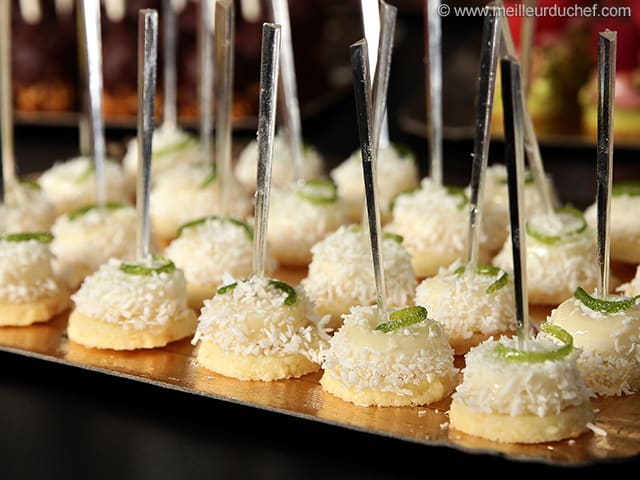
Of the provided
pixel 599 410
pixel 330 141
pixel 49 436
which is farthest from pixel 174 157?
pixel 599 410

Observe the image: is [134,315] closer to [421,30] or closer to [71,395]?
[71,395]

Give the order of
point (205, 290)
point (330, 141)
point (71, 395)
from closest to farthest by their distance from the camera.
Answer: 1. point (71, 395)
2. point (205, 290)
3. point (330, 141)

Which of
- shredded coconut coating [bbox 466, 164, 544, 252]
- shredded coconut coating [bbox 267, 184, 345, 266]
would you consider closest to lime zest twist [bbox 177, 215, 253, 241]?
shredded coconut coating [bbox 267, 184, 345, 266]

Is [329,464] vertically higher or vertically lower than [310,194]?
lower

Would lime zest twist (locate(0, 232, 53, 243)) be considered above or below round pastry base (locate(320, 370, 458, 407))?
above

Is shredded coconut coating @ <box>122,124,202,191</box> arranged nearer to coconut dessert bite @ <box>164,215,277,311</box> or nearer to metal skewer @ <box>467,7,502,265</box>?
coconut dessert bite @ <box>164,215,277,311</box>

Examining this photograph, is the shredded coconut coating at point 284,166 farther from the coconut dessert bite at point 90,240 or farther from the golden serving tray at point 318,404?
the golden serving tray at point 318,404

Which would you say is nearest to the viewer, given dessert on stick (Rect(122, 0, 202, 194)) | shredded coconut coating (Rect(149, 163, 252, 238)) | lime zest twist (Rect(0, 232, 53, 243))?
lime zest twist (Rect(0, 232, 53, 243))

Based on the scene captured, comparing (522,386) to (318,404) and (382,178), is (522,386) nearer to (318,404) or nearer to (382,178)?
(318,404)

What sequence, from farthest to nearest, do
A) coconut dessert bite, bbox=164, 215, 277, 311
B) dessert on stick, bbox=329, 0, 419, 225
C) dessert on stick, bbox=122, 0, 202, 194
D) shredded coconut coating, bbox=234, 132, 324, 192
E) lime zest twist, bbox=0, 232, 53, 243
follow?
dessert on stick, bbox=122, 0, 202, 194 < shredded coconut coating, bbox=234, 132, 324, 192 < dessert on stick, bbox=329, 0, 419, 225 < coconut dessert bite, bbox=164, 215, 277, 311 < lime zest twist, bbox=0, 232, 53, 243
